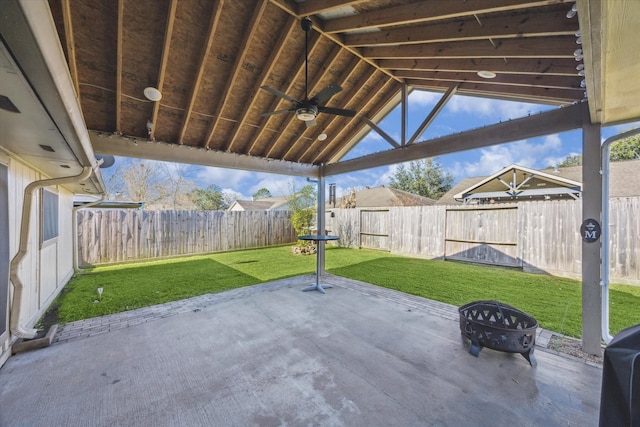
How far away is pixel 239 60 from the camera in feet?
10.5

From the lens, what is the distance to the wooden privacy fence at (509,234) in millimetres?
5320

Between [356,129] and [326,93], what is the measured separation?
2.38 meters

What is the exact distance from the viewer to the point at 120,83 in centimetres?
314

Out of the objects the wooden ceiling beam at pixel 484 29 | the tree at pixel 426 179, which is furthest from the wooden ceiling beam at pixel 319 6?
the tree at pixel 426 179

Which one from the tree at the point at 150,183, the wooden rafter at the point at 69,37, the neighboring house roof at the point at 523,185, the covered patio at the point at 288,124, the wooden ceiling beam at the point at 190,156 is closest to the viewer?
the covered patio at the point at 288,124

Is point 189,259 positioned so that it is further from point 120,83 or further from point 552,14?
point 552,14

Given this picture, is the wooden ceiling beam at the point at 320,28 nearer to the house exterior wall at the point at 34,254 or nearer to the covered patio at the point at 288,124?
the covered patio at the point at 288,124

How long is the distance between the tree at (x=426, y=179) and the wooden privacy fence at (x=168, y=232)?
45.7 ft

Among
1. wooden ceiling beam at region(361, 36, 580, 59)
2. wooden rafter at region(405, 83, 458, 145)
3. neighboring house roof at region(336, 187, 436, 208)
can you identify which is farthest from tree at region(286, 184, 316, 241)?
wooden ceiling beam at region(361, 36, 580, 59)

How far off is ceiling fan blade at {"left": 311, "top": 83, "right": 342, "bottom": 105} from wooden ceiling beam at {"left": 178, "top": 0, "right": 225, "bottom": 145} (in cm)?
125

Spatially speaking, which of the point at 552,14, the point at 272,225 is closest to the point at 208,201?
the point at 272,225

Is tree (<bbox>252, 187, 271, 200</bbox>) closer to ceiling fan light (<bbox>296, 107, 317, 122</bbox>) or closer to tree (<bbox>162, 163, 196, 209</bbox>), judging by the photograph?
tree (<bbox>162, 163, 196, 209</bbox>)

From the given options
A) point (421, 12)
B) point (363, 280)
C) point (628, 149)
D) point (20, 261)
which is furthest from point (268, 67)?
point (628, 149)

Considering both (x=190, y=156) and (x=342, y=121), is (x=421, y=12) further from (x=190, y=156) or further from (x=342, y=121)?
(x=190, y=156)
